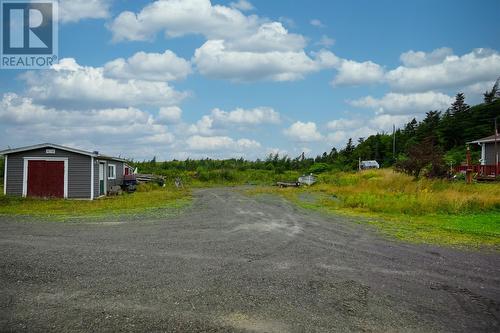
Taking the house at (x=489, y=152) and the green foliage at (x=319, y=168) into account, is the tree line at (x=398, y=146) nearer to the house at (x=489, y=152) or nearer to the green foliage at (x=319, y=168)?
the green foliage at (x=319, y=168)

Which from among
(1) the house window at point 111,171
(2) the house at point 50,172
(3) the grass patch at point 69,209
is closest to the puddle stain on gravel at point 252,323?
(3) the grass patch at point 69,209

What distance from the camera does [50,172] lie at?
23.2 metres

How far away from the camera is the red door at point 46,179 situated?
22953mm

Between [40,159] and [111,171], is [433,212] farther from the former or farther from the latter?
[111,171]

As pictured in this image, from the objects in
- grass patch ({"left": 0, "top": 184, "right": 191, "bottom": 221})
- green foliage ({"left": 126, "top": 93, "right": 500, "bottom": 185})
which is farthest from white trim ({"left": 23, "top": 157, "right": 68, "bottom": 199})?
green foliage ({"left": 126, "top": 93, "right": 500, "bottom": 185})

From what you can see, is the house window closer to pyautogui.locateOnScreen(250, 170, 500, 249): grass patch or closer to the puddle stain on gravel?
pyautogui.locateOnScreen(250, 170, 500, 249): grass patch

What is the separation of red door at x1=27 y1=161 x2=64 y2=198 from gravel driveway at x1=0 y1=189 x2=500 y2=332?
41.6 ft

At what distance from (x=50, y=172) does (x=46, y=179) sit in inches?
17.3

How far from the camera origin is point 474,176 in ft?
91.9

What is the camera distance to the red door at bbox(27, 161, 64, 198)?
23.0 meters

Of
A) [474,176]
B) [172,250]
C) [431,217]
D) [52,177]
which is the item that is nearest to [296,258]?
[172,250]

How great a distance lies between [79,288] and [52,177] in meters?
19.1

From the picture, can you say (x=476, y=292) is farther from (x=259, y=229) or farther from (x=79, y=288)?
(x=259, y=229)

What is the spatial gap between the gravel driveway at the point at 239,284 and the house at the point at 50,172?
1248 cm
